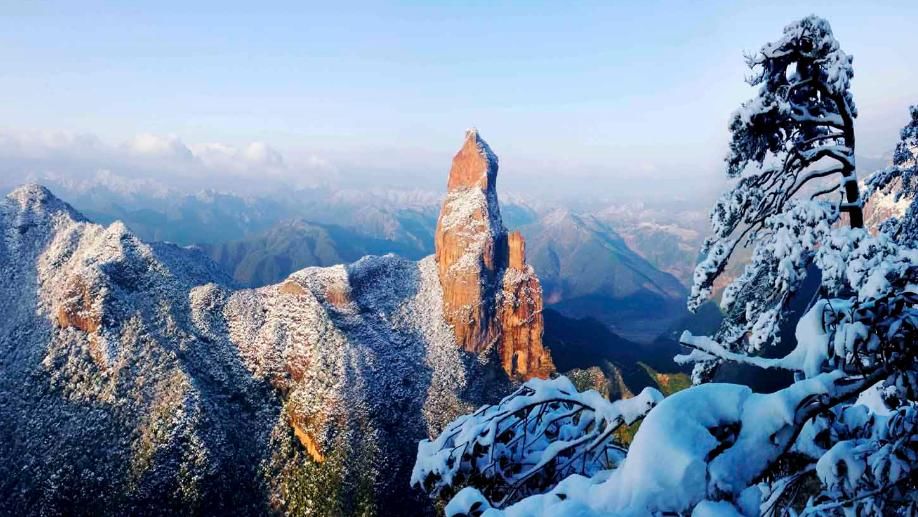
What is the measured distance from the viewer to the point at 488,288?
2484 inches

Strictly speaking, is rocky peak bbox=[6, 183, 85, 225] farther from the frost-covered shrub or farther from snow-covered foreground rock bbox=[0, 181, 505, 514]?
the frost-covered shrub

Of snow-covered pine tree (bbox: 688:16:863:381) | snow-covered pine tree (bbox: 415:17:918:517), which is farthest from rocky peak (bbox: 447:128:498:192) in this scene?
snow-covered pine tree (bbox: 415:17:918:517)

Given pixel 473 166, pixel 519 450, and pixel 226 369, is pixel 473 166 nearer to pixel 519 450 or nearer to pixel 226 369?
pixel 226 369

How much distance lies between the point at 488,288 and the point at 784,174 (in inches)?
2177

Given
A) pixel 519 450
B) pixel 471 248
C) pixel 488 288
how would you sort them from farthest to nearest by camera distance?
pixel 488 288
pixel 471 248
pixel 519 450

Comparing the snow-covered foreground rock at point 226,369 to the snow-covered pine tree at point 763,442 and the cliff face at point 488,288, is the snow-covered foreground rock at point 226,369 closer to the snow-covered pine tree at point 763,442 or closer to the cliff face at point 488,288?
the cliff face at point 488,288

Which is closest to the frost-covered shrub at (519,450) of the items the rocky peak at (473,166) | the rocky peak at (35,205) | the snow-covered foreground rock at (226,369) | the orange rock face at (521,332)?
the snow-covered foreground rock at (226,369)

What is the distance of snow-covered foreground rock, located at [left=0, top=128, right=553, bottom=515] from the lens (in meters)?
40.5

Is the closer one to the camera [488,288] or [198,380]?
[198,380]

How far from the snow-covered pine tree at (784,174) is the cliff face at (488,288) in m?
53.1

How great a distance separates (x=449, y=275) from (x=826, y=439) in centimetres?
5995

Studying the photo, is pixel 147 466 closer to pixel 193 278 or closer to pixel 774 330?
pixel 193 278

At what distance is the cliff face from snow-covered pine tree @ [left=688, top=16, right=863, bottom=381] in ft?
174

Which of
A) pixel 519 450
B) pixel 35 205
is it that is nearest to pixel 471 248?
pixel 35 205
